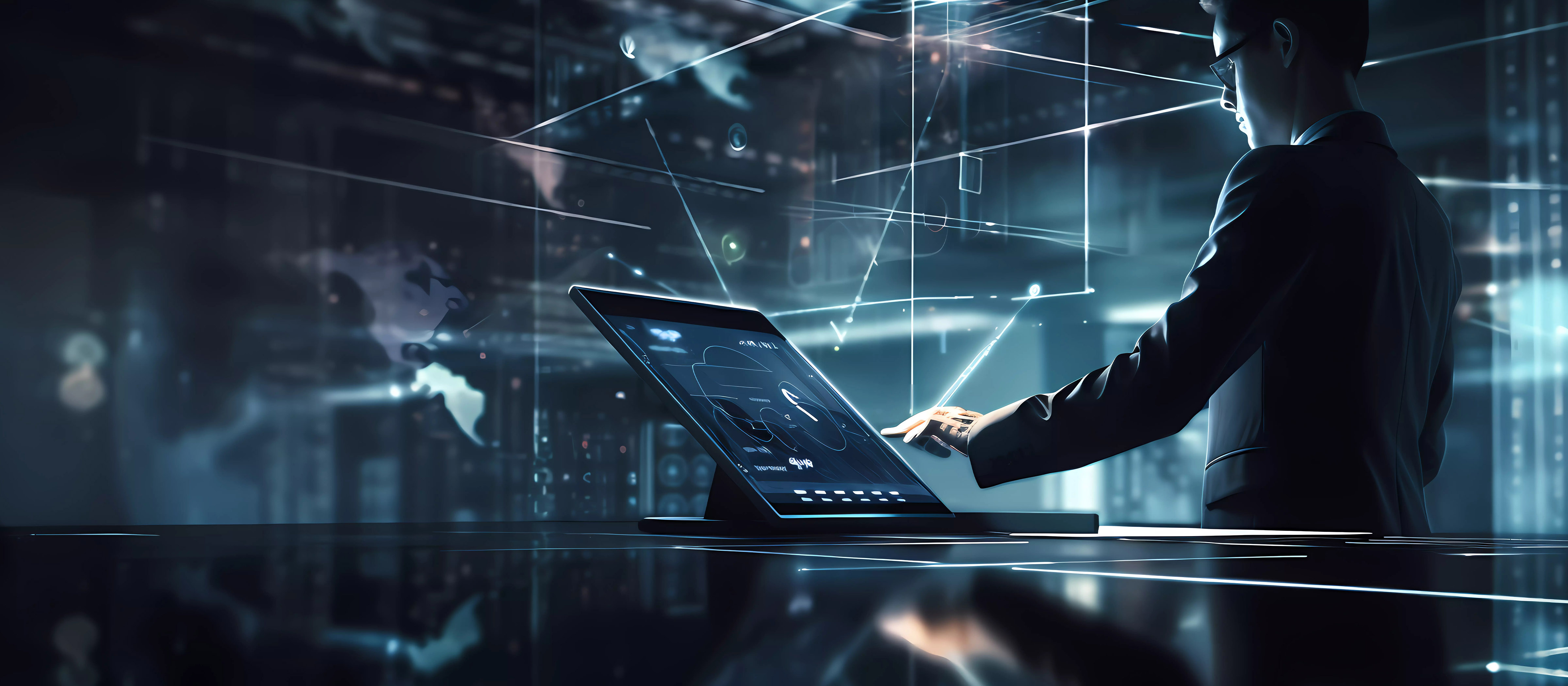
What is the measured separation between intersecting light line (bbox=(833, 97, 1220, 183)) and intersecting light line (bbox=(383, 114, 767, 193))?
33 cm

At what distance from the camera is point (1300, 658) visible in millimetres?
284

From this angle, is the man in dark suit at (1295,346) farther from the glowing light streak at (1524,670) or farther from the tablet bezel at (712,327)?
the glowing light streak at (1524,670)

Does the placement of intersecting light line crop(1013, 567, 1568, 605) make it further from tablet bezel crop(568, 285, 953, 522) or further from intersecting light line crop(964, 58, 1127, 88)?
intersecting light line crop(964, 58, 1127, 88)

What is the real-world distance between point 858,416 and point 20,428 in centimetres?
126

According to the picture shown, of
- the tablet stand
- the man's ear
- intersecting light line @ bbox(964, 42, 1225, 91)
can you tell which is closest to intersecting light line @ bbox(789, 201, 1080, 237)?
intersecting light line @ bbox(964, 42, 1225, 91)

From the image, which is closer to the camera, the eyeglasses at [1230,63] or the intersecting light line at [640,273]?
the eyeglasses at [1230,63]

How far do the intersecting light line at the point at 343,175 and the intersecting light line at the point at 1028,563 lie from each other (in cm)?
153

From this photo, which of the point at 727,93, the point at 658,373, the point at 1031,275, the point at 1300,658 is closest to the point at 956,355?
the point at 1031,275

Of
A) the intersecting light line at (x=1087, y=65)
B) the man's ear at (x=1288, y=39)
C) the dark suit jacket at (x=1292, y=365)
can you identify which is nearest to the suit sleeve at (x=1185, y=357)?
the dark suit jacket at (x=1292, y=365)

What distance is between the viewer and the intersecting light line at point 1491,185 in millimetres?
1951

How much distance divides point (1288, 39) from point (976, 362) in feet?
4.45

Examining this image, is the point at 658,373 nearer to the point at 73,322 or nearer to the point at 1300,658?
the point at 1300,658

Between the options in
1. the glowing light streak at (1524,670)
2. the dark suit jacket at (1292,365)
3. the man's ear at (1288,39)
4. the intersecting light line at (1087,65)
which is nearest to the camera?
the glowing light streak at (1524,670)

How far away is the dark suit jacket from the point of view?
3.71ft
